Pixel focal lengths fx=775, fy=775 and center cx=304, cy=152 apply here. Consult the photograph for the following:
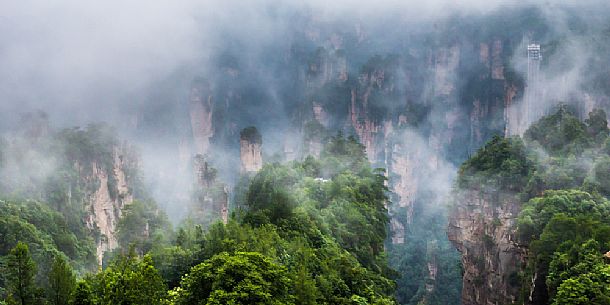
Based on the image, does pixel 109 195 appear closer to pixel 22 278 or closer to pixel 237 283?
pixel 22 278

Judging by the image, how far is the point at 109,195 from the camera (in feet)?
189

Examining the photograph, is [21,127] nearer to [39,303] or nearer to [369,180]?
[369,180]

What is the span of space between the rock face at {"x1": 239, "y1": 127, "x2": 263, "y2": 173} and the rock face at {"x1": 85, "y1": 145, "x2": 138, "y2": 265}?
43.5 feet

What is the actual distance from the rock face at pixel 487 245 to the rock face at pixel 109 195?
72.8 ft

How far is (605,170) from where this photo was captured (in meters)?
38.2

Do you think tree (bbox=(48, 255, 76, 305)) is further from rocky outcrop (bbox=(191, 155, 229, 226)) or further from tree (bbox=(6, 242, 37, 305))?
rocky outcrop (bbox=(191, 155, 229, 226))

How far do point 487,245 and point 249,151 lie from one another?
37.6m

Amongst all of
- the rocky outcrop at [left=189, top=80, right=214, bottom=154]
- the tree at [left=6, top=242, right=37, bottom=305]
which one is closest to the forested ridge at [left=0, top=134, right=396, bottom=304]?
the tree at [left=6, top=242, right=37, bottom=305]

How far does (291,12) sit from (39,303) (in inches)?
2901

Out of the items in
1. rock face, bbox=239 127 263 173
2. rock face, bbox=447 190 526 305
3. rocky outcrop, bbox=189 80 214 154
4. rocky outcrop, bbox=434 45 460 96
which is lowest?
Answer: rock face, bbox=447 190 526 305

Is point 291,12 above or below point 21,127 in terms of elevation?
above

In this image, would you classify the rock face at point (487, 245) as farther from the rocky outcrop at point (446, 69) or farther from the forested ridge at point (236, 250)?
the rocky outcrop at point (446, 69)

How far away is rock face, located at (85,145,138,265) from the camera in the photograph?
52.4 metres

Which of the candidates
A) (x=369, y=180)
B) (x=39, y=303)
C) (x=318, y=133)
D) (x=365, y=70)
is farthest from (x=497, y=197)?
(x=365, y=70)
